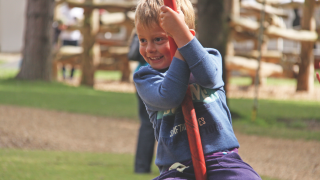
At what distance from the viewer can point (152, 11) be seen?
1633mm

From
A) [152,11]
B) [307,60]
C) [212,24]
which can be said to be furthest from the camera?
[307,60]

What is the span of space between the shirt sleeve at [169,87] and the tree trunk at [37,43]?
1017 cm

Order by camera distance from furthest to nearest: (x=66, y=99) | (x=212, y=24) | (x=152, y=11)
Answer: (x=66, y=99)
(x=212, y=24)
(x=152, y=11)

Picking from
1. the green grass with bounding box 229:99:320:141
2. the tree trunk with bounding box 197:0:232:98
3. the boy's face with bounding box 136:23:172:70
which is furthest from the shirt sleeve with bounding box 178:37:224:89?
the tree trunk with bounding box 197:0:232:98

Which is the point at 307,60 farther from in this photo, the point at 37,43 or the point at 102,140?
the point at 37,43

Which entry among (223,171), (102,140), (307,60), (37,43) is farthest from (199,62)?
(307,60)

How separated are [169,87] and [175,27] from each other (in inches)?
9.4

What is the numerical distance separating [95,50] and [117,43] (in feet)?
10.7

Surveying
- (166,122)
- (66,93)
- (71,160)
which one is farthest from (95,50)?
(166,122)

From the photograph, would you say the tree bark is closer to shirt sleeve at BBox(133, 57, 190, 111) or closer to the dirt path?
the dirt path

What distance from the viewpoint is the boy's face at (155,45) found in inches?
65.1

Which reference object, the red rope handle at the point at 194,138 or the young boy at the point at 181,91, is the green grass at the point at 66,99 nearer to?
the young boy at the point at 181,91

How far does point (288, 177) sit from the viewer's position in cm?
393

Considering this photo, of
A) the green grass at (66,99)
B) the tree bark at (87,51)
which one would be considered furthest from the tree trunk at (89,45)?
the green grass at (66,99)
